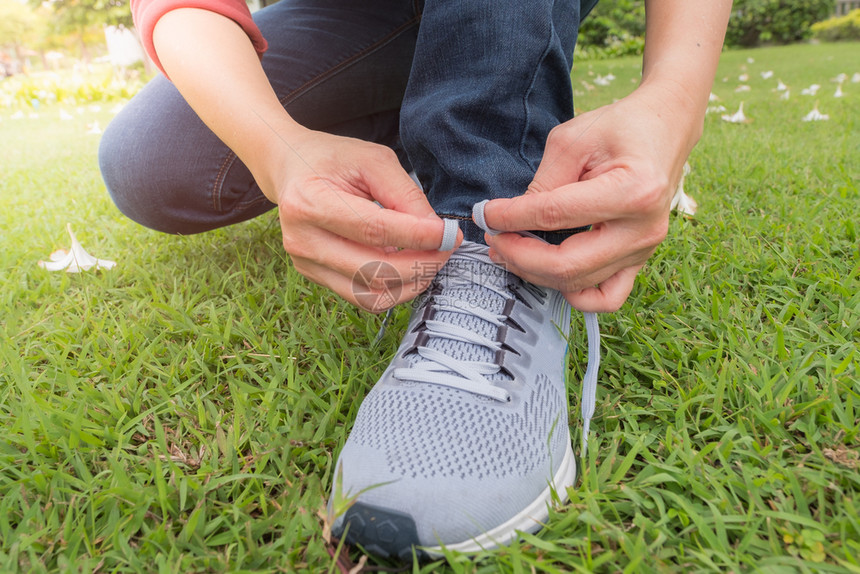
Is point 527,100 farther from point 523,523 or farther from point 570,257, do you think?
point 523,523

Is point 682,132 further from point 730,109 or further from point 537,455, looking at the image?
point 730,109

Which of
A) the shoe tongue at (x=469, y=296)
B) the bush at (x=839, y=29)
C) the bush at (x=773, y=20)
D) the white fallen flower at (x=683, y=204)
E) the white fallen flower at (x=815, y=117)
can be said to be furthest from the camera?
the bush at (x=773, y=20)

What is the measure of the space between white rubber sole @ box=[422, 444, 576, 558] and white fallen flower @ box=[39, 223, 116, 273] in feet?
4.33

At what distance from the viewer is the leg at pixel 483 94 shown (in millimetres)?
883

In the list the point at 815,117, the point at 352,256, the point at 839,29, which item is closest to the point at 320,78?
the point at 352,256

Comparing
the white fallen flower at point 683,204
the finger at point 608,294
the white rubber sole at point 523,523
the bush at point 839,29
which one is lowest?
the bush at point 839,29

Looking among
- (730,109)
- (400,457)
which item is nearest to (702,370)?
(400,457)

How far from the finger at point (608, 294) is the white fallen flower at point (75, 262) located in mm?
1308

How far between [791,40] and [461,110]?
14331 mm

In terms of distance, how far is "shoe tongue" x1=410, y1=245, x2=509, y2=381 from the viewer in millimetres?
841

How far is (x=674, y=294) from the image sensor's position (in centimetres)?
115

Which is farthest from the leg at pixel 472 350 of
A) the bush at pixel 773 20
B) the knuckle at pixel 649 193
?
the bush at pixel 773 20

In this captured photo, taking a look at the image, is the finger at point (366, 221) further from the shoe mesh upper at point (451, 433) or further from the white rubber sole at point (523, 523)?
the white rubber sole at point (523, 523)

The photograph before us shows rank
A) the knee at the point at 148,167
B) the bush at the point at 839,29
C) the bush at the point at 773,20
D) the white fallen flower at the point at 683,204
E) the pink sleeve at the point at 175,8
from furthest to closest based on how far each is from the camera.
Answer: the bush at the point at 773,20, the bush at the point at 839,29, the white fallen flower at the point at 683,204, the knee at the point at 148,167, the pink sleeve at the point at 175,8
